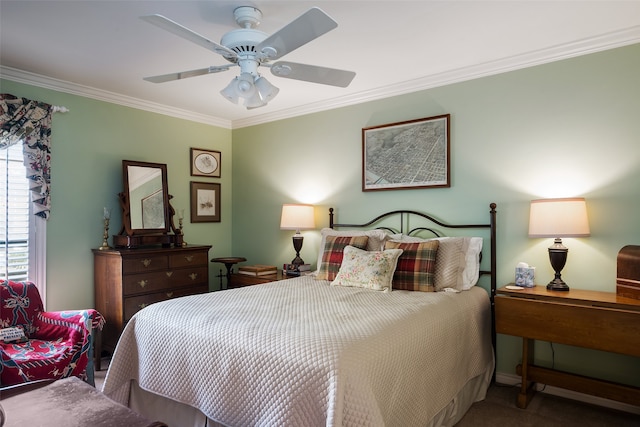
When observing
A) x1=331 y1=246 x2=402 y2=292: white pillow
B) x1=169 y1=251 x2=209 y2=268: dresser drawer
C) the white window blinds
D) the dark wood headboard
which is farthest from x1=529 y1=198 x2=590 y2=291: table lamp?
the white window blinds

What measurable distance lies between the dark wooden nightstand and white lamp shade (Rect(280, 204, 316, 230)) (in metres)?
0.49

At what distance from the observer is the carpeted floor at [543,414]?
2.46 metres

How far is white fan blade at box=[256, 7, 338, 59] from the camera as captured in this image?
1.72 meters

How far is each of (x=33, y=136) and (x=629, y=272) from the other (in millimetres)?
4397

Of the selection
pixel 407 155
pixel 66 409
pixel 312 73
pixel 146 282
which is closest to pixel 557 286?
pixel 407 155

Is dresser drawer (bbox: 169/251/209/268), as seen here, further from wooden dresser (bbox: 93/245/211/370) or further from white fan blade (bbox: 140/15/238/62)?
white fan blade (bbox: 140/15/238/62)

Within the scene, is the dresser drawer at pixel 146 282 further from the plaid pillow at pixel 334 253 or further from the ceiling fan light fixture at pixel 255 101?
the ceiling fan light fixture at pixel 255 101

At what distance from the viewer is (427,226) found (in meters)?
3.53

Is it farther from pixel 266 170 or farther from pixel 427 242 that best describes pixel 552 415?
pixel 266 170

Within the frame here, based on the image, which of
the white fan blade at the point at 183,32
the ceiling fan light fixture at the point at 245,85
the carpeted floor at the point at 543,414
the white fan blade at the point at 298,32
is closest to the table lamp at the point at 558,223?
the carpeted floor at the point at 543,414

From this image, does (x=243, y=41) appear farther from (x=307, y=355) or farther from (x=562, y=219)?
(x=562, y=219)

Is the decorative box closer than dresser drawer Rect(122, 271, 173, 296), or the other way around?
the decorative box

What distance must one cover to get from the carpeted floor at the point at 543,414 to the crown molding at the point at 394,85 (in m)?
2.39

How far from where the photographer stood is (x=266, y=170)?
15.6 feet
